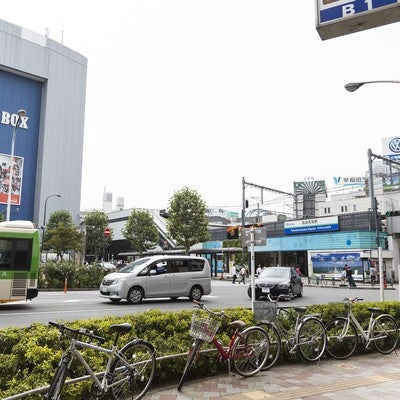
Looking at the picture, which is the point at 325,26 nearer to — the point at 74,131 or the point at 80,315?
the point at 80,315

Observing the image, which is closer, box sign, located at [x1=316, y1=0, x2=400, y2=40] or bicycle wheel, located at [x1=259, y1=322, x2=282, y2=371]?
box sign, located at [x1=316, y1=0, x2=400, y2=40]

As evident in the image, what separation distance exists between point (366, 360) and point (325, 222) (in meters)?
36.2

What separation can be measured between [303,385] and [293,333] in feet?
4.40

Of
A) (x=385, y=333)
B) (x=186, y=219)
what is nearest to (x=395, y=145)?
(x=186, y=219)

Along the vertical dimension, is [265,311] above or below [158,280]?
below

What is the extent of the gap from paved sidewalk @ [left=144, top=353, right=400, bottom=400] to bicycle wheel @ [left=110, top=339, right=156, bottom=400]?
8.4 inches

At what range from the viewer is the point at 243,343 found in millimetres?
6043

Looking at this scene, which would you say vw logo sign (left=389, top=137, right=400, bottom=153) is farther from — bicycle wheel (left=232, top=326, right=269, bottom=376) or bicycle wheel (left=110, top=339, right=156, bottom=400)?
bicycle wheel (left=110, top=339, right=156, bottom=400)

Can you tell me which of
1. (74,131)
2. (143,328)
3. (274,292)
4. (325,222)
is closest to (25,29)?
(74,131)

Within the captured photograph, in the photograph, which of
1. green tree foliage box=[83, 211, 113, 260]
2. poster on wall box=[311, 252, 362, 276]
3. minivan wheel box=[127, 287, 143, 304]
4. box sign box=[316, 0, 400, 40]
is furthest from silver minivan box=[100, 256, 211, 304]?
green tree foliage box=[83, 211, 113, 260]

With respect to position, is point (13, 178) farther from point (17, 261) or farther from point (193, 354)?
point (193, 354)

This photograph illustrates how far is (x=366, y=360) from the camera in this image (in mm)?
7297

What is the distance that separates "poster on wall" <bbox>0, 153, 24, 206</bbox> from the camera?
5669cm

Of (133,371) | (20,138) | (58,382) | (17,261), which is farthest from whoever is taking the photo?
(20,138)
